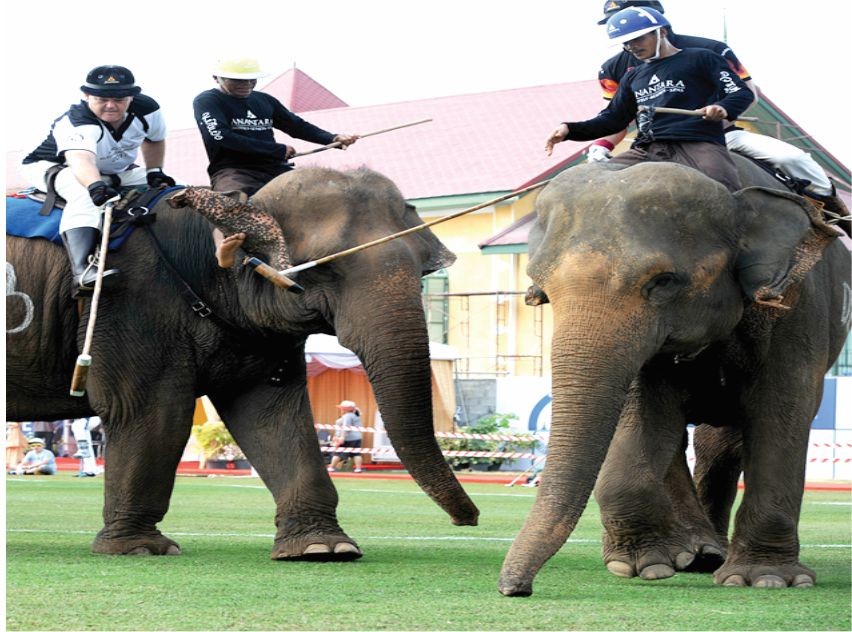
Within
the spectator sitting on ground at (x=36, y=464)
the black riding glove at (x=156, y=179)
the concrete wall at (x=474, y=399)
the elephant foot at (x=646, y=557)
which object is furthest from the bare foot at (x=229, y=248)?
the concrete wall at (x=474, y=399)

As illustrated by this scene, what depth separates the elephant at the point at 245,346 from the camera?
10.6 meters

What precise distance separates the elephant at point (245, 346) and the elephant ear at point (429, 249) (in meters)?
0.02

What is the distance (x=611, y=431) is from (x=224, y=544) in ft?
15.1

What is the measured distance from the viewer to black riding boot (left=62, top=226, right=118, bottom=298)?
11258mm

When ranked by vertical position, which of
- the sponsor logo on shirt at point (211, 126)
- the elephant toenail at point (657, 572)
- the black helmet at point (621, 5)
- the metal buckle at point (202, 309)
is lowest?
the elephant toenail at point (657, 572)

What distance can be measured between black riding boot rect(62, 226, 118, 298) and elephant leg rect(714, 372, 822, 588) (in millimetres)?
4325

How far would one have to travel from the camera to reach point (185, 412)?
11320 millimetres

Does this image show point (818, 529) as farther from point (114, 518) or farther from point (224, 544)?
point (114, 518)

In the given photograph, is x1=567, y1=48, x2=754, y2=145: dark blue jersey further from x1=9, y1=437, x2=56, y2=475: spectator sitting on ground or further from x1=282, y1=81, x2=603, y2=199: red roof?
x1=282, y1=81, x2=603, y2=199: red roof

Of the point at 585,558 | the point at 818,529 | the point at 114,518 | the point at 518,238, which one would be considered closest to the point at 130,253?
the point at 114,518

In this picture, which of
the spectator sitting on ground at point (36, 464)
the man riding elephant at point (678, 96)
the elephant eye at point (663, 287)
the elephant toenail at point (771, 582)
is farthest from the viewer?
the spectator sitting on ground at point (36, 464)

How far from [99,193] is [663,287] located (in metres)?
4.13

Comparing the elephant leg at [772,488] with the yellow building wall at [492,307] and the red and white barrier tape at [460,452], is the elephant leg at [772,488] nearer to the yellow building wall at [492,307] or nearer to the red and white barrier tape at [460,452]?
the red and white barrier tape at [460,452]


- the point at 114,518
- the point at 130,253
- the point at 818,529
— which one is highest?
the point at 130,253
